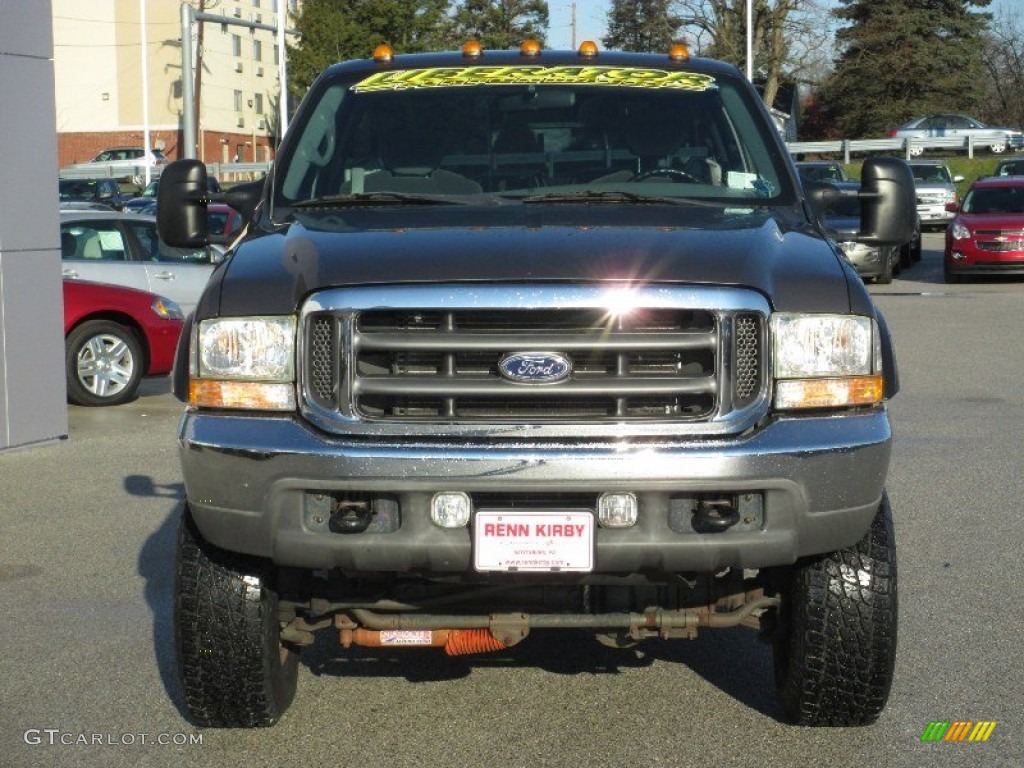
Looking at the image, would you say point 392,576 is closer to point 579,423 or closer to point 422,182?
point 579,423

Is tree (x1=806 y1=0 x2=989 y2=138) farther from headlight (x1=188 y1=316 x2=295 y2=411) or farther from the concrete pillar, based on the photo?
headlight (x1=188 y1=316 x2=295 y2=411)

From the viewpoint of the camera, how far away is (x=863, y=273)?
26281 mm

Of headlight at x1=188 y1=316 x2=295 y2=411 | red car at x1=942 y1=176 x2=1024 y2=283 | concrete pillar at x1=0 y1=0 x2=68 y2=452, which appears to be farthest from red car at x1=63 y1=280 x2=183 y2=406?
red car at x1=942 y1=176 x2=1024 y2=283

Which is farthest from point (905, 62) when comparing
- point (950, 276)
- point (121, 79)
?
point (950, 276)

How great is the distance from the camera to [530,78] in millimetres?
6055

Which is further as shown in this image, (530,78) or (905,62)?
(905,62)

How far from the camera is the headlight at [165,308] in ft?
45.1

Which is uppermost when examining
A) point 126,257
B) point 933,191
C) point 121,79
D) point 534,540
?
point 121,79

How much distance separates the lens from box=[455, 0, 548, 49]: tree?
89875 millimetres

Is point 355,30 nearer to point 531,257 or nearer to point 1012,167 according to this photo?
point 1012,167

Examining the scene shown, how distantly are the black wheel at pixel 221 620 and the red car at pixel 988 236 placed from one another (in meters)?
22.9

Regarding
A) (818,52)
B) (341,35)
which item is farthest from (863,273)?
(341,35)

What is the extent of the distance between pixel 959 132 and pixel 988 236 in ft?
118

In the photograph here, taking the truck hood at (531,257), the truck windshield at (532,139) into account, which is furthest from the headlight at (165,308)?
the truck hood at (531,257)
